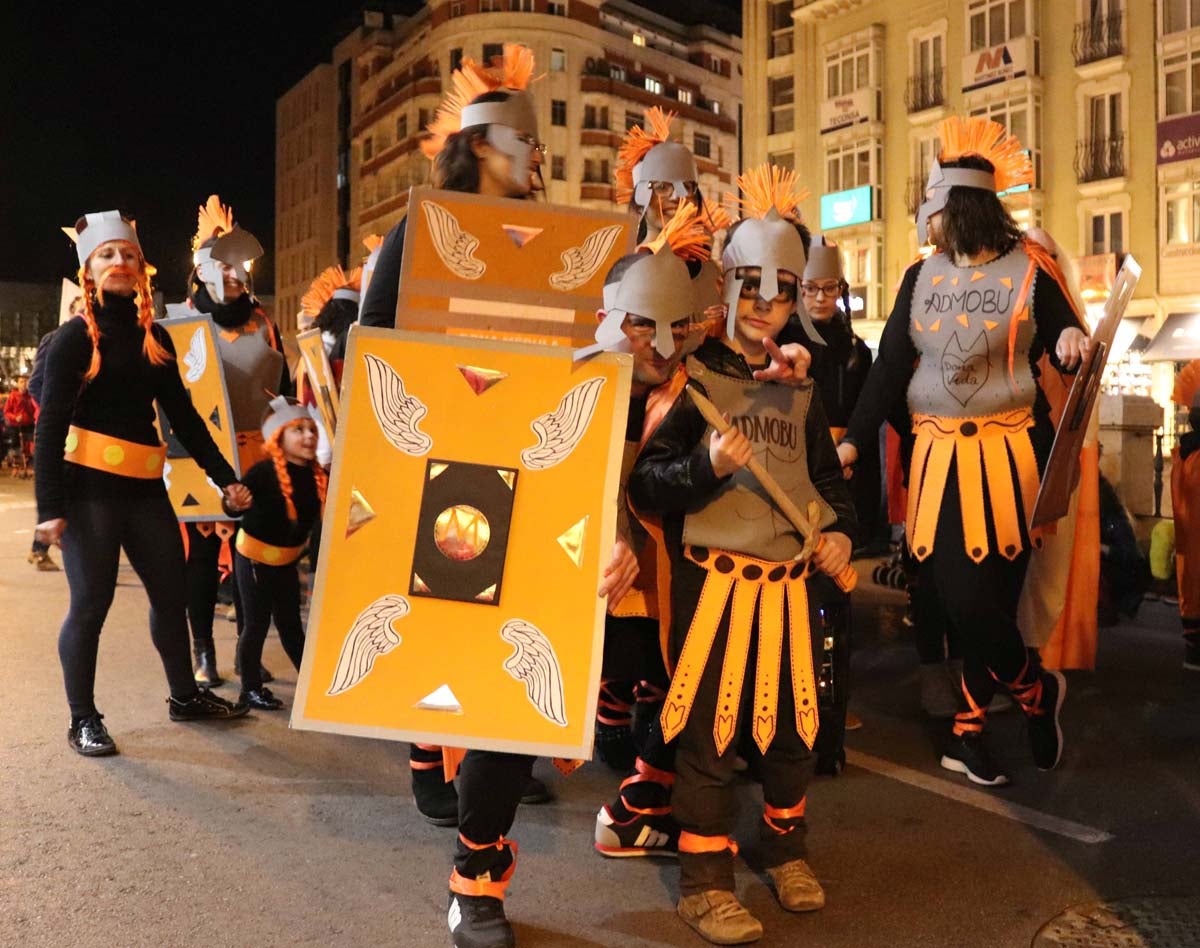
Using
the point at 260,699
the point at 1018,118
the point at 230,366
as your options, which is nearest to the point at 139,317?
the point at 230,366

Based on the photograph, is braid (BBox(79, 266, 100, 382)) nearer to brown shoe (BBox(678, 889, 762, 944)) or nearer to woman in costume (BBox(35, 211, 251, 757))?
woman in costume (BBox(35, 211, 251, 757))

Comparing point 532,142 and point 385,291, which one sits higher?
point 532,142

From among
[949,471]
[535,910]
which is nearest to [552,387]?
[535,910]

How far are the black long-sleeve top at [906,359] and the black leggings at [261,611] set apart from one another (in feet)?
9.15

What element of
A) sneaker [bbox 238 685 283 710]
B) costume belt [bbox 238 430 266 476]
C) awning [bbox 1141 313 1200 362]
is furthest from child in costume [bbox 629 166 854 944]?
awning [bbox 1141 313 1200 362]

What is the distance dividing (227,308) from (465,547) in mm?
4116

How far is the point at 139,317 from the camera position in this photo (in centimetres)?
499

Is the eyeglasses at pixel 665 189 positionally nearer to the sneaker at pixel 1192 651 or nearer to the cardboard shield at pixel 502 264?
the cardboard shield at pixel 502 264

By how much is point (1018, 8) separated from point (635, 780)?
30.1m

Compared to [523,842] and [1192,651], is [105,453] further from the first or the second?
[1192,651]

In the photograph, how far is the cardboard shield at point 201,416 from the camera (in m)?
6.00

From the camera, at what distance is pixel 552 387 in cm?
286

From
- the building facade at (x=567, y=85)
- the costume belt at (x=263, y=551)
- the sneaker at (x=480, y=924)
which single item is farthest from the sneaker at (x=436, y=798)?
the building facade at (x=567, y=85)

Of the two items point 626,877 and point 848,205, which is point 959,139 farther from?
point 848,205
